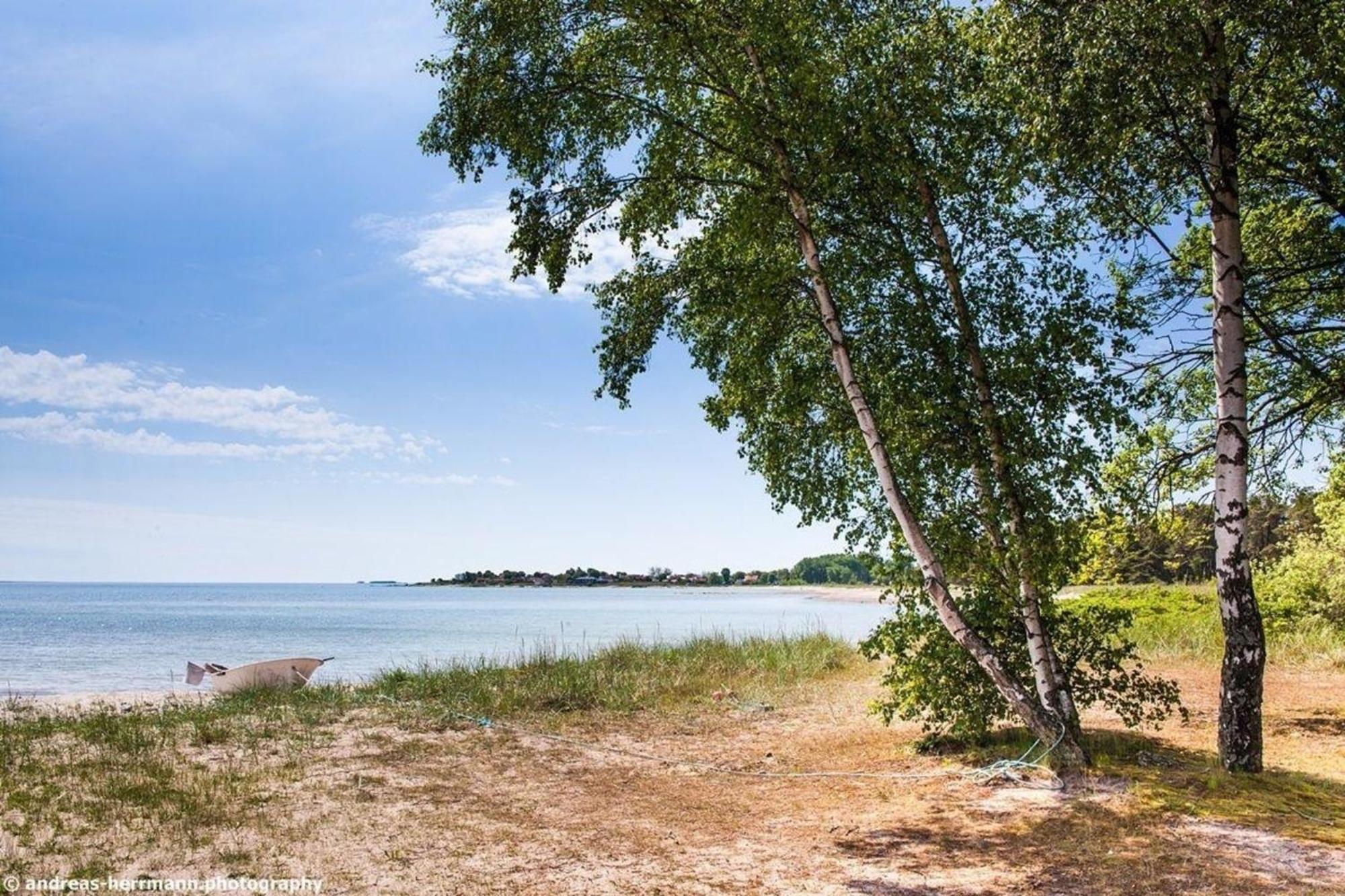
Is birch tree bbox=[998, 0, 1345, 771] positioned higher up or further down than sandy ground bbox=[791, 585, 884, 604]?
higher up

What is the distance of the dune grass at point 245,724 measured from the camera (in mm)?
7320

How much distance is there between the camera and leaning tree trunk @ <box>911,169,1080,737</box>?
28.2ft

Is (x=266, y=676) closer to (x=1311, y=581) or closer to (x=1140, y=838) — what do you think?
(x=1140, y=838)

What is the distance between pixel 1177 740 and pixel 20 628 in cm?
5509

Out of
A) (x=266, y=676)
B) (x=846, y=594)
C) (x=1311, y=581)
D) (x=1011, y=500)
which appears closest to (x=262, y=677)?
(x=266, y=676)

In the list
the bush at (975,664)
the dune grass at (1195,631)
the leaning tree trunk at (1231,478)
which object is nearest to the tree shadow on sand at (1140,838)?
the leaning tree trunk at (1231,478)

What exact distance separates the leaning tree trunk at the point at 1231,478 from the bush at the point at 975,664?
74 centimetres

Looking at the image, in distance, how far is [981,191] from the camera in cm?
905

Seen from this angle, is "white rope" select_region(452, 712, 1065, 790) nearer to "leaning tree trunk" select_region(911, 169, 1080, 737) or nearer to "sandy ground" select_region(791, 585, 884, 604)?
"leaning tree trunk" select_region(911, 169, 1080, 737)

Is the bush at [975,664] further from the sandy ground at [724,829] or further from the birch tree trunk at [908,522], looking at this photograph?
the sandy ground at [724,829]

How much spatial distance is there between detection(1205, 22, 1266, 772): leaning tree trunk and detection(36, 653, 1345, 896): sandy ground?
1262 millimetres

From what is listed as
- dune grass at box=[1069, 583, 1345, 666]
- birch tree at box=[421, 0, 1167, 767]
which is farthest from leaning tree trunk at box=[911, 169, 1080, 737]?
dune grass at box=[1069, 583, 1345, 666]

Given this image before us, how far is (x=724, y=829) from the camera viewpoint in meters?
7.74

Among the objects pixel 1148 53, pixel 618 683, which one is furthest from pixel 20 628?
pixel 1148 53
